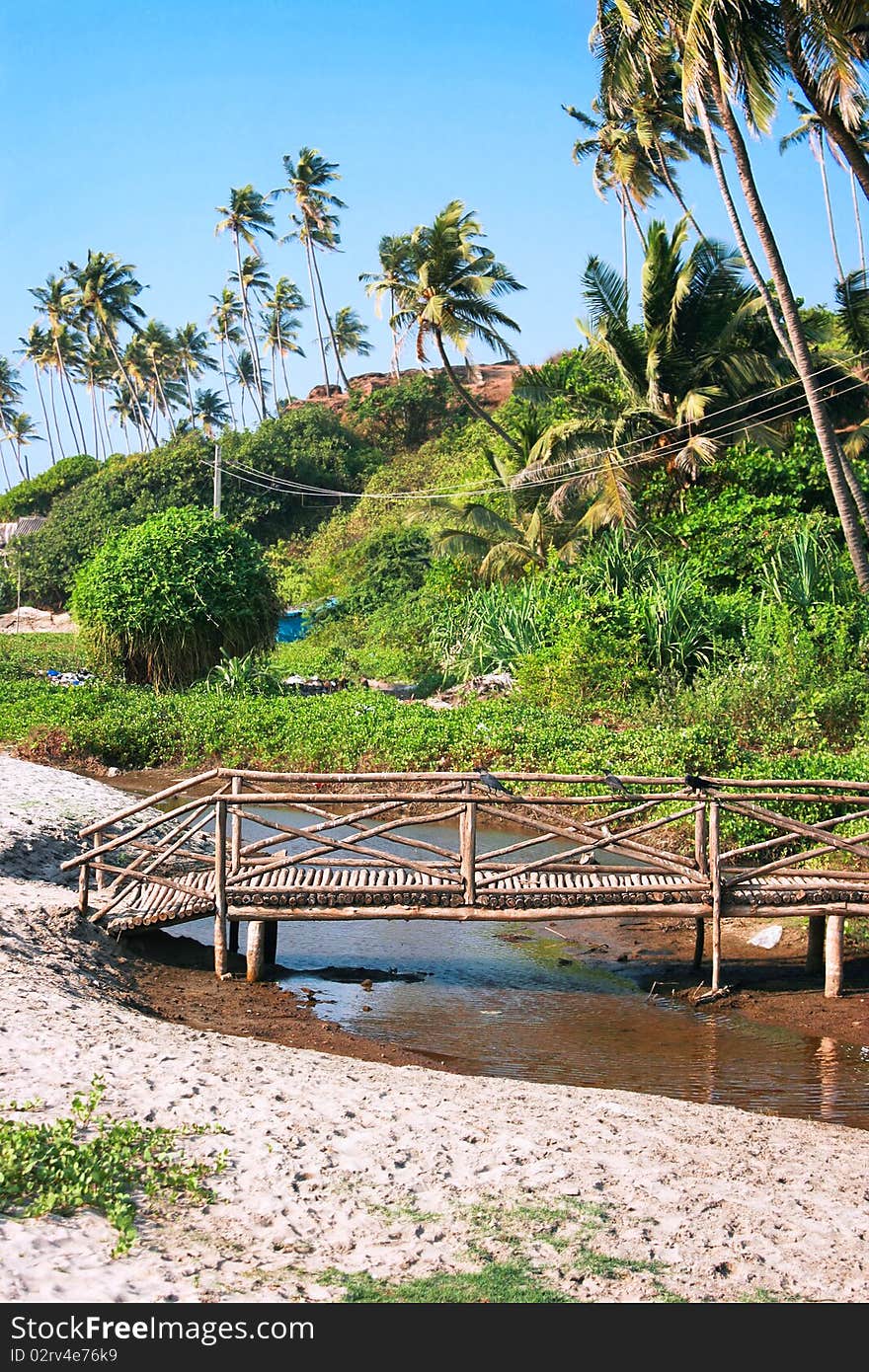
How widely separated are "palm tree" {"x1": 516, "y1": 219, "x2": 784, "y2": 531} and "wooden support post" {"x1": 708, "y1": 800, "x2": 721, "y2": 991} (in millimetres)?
16044

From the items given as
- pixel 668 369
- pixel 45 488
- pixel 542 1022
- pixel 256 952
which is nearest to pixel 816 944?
pixel 542 1022

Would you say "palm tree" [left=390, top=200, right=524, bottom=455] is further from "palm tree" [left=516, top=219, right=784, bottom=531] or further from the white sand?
the white sand

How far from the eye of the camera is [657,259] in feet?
79.3

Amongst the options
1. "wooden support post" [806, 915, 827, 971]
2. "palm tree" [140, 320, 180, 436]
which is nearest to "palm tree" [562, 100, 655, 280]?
"wooden support post" [806, 915, 827, 971]

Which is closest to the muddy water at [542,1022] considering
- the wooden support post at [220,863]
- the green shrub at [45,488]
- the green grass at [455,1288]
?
the wooden support post at [220,863]

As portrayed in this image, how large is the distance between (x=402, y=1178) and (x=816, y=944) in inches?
255

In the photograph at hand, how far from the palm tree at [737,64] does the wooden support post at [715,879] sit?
456 inches

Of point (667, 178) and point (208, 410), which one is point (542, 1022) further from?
point (208, 410)

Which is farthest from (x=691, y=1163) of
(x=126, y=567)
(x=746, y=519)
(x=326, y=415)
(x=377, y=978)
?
(x=326, y=415)

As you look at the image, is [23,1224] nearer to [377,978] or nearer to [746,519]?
[377,978]

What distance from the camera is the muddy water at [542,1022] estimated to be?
8.04 meters

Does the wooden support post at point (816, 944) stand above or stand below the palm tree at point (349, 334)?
below

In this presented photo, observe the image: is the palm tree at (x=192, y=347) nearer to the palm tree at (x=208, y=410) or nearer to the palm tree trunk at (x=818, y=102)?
the palm tree at (x=208, y=410)

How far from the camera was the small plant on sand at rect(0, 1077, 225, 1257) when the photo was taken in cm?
458
